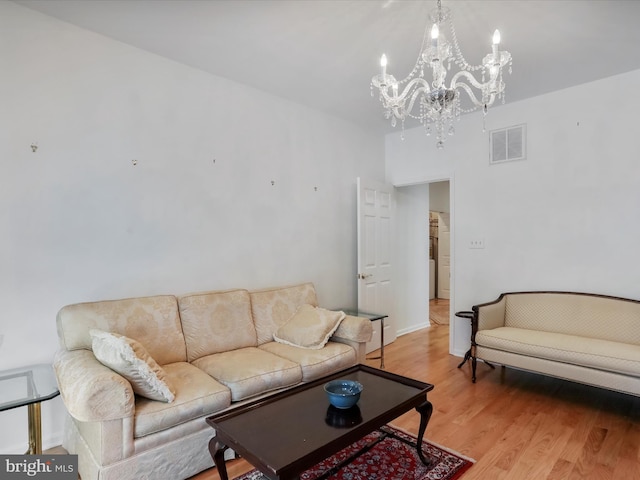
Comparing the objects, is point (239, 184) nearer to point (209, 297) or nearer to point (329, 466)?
point (209, 297)

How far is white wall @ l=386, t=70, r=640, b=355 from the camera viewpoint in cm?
315

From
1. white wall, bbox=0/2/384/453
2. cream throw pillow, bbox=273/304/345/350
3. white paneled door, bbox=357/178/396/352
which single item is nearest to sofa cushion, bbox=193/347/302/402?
cream throw pillow, bbox=273/304/345/350

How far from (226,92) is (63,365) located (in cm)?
247

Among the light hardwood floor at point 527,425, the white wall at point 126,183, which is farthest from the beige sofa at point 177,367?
the light hardwood floor at point 527,425

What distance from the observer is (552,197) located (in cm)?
352

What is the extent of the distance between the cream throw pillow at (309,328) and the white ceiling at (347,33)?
83.3 inches

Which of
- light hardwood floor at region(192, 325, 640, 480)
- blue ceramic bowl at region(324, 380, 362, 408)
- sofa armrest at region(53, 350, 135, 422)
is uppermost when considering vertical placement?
sofa armrest at region(53, 350, 135, 422)

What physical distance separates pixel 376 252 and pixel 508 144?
186 cm

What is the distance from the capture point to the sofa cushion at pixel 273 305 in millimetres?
3107

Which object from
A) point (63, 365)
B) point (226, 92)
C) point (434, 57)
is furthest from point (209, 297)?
point (434, 57)

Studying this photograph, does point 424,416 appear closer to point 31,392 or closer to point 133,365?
point 133,365

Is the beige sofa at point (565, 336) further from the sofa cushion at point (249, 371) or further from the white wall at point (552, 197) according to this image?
the sofa cushion at point (249, 371)

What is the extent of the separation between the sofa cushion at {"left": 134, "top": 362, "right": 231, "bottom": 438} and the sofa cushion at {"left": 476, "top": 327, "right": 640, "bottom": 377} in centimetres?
240

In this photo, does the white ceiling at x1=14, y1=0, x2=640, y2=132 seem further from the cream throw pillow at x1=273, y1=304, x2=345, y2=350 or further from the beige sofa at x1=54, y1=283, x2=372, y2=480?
the cream throw pillow at x1=273, y1=304, x2=345, y2=350
